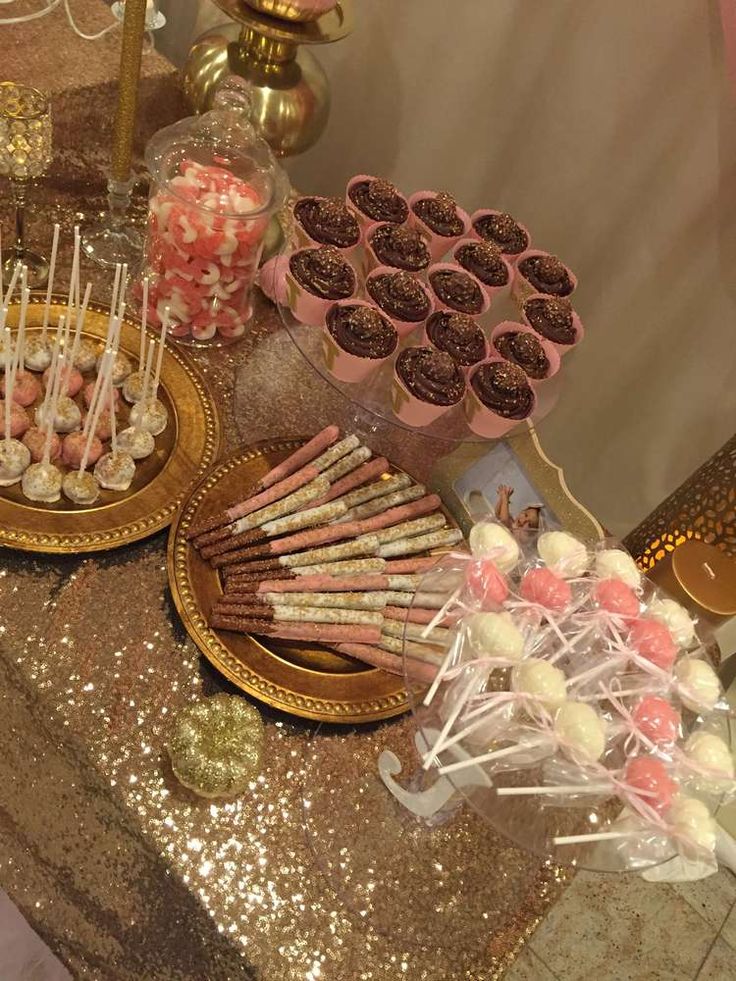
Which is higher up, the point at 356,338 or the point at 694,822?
the point at 694,822

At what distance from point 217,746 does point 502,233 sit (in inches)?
39.0

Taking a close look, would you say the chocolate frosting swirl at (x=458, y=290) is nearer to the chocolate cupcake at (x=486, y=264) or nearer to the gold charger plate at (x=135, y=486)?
the chocolate cupcake at (x=486, y=264)

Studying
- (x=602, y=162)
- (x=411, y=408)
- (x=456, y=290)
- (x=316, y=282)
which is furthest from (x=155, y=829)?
(x=602, y=162)

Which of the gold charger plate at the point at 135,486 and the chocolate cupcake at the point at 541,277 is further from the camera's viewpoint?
the chocolate cupcake at the point at 541,277

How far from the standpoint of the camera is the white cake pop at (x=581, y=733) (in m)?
0.80

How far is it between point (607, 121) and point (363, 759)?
1.36 meters

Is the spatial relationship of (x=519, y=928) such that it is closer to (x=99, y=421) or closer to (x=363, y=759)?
(x=363, y=759)

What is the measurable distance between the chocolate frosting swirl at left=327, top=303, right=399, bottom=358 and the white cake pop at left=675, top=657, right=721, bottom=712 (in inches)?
23.8

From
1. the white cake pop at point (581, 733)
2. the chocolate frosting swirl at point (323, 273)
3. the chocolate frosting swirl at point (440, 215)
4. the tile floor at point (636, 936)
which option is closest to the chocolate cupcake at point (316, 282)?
the chocolate frosting swirl at point (323, 273)

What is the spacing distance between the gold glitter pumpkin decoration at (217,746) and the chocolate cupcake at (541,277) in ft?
2.80

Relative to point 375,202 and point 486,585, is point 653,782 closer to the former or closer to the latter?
point 486,585

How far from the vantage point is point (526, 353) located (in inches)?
53.0

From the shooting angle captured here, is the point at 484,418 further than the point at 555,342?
No

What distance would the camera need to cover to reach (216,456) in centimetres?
123
